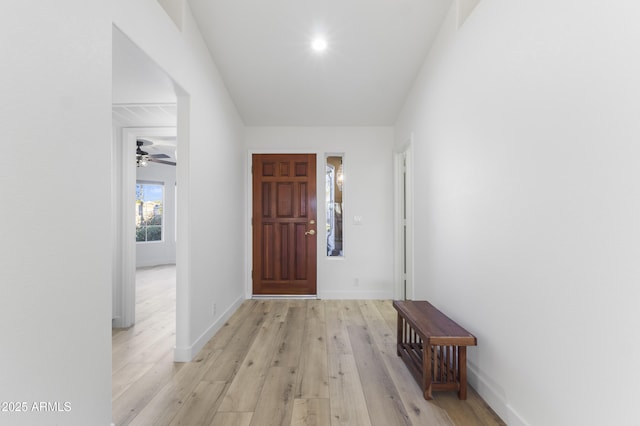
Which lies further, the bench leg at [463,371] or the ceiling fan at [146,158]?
the ceiling fan at [146,158]

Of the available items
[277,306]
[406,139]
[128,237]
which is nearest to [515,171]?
[406,139]

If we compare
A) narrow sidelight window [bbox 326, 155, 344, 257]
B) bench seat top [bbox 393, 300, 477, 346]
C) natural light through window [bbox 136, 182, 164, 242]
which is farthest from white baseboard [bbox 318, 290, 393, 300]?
natural light through window [bbox 136, 182, 164, 242]

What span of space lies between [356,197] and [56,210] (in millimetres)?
3472

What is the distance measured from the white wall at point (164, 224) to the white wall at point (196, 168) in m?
4.97

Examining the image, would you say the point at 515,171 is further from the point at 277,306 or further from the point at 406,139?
the point at 277,306

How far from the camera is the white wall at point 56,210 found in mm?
1035

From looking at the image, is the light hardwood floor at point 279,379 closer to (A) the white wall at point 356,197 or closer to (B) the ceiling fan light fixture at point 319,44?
(A) the white wall at point 356,197

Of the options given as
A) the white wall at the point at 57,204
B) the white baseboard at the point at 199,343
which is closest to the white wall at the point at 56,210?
the white wall at the point at 57,204

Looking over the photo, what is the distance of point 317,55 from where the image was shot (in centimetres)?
306

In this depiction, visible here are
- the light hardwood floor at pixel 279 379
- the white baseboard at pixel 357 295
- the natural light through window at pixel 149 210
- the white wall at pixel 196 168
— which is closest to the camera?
the light hardwood floor at pixel 279 379

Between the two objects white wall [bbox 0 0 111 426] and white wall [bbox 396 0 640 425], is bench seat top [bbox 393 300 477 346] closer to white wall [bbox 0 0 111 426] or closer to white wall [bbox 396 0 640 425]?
white wall [bbox 396 0 640 425]

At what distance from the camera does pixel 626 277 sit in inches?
41.3

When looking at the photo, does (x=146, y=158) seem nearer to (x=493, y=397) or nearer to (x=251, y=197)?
A: (x=251, y=197)

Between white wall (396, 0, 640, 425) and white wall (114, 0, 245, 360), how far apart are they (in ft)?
Result: 6.74
